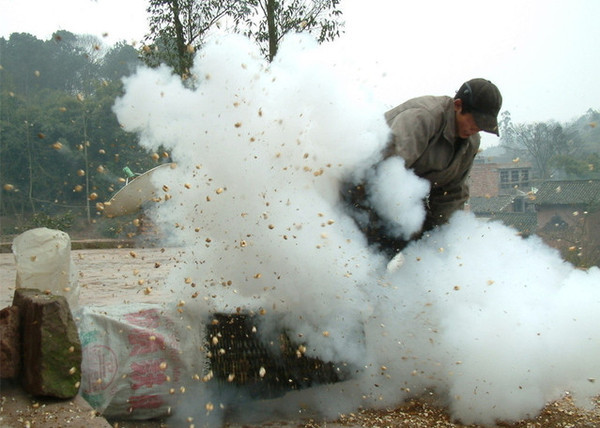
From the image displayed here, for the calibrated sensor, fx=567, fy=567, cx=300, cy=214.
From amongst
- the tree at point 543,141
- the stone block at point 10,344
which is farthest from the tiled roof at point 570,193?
the stone block at point 10,344

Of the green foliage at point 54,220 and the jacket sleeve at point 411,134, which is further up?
the jacket sleeve at point 411,134

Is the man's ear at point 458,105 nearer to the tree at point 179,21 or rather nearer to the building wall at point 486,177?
the tree at point 179,21

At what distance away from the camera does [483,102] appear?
10.4 ft

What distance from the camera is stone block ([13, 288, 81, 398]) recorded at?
7.76 feet

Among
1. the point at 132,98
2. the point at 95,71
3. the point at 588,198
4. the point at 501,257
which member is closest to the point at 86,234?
the point at 95,71

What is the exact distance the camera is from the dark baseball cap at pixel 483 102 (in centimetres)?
314

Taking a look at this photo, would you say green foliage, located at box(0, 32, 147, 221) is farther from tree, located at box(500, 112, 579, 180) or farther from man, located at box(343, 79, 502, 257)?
tree, located at box(500, 112, 579, 180)

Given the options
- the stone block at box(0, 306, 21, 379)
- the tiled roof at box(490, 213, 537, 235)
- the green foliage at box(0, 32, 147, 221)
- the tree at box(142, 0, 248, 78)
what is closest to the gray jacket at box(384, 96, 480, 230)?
the stone block at box(0, 306, 21, 379)

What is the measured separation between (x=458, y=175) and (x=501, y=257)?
593 millimetres

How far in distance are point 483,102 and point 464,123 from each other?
0.18 m

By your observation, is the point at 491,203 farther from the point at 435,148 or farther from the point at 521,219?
the point at 435,148

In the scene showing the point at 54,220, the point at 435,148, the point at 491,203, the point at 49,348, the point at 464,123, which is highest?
the point at 464,123

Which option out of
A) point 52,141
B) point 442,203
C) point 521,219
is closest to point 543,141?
point 521,219

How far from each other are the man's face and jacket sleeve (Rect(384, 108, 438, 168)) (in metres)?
0.16
